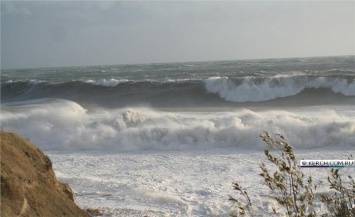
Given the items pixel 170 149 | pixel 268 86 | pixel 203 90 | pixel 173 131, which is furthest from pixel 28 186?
pixel 268 86

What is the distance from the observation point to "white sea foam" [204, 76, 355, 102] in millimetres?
22406

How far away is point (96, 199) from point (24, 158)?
5.97ft

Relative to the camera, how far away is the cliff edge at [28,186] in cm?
374

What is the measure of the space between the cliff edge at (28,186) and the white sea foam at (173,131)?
611cm

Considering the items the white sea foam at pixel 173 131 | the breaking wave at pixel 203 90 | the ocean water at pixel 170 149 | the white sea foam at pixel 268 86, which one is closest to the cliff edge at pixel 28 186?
the ocean water at pixel 170 149

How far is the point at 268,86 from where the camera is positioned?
23469 mm

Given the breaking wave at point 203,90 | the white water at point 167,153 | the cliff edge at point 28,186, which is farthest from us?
the breaking wave at point 203,90

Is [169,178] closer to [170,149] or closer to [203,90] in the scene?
[170,149]

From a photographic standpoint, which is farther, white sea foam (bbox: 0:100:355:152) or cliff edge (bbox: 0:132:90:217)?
white sea foam (bbox: 0:100:355:152)

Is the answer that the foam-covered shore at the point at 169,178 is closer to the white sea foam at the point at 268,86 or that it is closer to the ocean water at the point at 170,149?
the ocean water at the point at 170,149

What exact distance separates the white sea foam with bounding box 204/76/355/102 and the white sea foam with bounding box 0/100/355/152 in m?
8.97

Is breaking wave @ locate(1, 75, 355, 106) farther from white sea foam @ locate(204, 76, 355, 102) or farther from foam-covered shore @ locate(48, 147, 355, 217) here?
foam-covered shore @ locate(48, 147, 355, 217)

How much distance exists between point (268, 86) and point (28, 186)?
814 inches

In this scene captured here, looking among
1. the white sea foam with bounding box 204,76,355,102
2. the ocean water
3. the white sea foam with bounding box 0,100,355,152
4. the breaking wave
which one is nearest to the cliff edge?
the ocean water
